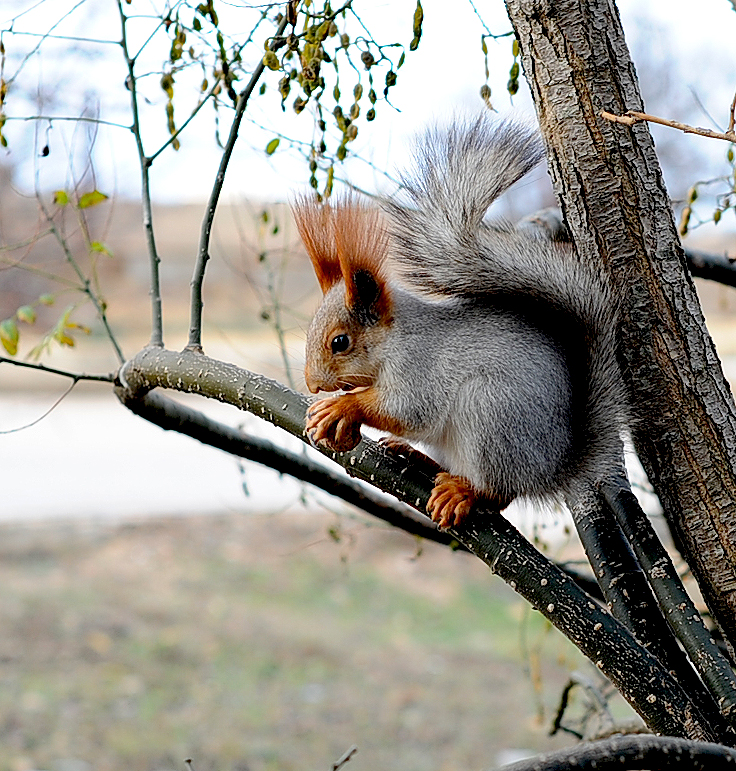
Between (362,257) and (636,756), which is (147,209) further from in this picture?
(636,756)

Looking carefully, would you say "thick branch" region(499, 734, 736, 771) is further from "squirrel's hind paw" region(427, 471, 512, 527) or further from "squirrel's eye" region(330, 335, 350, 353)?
"squirrel's eye" region(330, 335, 350, 353)

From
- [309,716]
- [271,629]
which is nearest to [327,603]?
[271,629]

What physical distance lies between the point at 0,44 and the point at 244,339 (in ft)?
20.5

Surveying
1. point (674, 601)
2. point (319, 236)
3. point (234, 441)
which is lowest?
point (674, 601)

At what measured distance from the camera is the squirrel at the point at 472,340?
95cm

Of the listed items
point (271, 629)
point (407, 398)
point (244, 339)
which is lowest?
point (271, 629)

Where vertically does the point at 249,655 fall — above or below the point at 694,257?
below

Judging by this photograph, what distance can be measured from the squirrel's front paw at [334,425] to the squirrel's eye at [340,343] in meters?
0.11

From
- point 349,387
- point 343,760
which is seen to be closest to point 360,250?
point 349,387

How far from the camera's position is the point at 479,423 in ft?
3.29

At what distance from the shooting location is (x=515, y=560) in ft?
2.72

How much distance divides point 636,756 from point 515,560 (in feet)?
0.66

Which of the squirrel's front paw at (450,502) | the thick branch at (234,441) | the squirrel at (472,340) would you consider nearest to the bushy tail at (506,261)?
the squirrel at (472,340)

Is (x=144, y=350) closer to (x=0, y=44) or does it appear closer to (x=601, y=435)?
(x=0, y=44)
